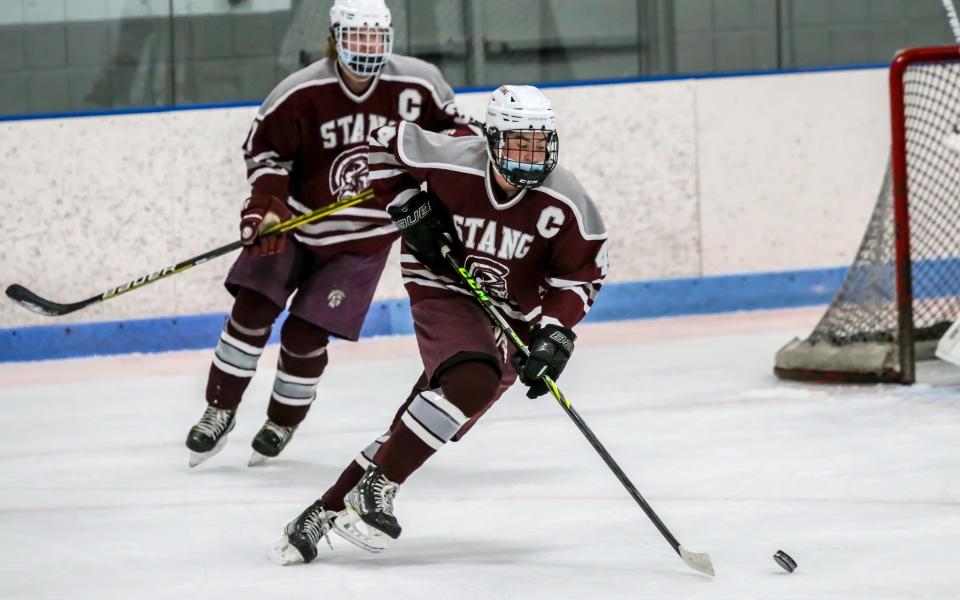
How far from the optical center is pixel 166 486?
10.9ft

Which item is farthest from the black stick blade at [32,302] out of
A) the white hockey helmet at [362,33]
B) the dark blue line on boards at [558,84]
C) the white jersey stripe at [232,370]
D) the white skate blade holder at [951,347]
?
the white skate blade holder at [951,347]

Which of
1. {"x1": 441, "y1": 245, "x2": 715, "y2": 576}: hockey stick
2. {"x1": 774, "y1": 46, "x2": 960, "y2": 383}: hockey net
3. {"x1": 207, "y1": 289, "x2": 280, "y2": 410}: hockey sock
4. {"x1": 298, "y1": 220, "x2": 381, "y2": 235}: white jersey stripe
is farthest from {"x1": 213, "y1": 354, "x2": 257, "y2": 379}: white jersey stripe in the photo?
{"x1": 774, "y1": 46, "x2": 960, "y2": 383}: hockey net

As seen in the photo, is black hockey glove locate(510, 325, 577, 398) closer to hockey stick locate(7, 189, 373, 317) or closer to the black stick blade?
hockey stick locate(7, 189, 373, 317)

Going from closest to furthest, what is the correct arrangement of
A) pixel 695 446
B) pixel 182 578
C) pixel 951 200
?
pixel 182 578 → pixel 695 446 → pixel 951 200

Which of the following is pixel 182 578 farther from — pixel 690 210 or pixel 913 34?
pixel 913 34

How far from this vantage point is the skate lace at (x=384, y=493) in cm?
247

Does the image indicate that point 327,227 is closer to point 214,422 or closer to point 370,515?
point 214,422

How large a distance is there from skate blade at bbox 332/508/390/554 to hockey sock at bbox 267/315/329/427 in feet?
3.43

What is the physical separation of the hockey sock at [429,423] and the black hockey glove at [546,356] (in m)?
0.09

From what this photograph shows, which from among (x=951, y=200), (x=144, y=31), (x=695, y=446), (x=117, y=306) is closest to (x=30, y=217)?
(x=117, y=306)

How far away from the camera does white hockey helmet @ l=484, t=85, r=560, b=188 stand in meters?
2.54

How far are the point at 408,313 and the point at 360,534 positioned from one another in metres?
3.11

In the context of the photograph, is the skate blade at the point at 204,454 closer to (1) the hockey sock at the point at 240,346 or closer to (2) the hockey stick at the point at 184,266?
(1) the hockey sock at the point at 240,346

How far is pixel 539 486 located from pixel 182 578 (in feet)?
2.90
